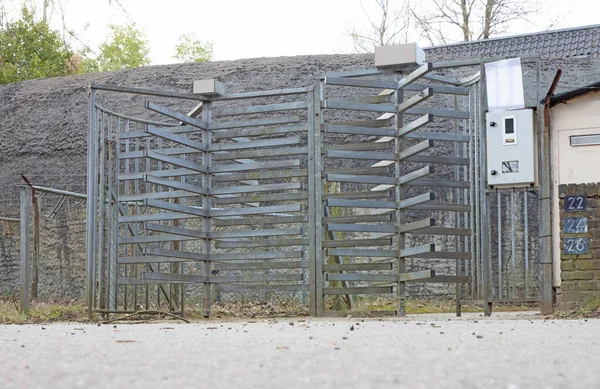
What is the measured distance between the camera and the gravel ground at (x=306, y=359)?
412cm

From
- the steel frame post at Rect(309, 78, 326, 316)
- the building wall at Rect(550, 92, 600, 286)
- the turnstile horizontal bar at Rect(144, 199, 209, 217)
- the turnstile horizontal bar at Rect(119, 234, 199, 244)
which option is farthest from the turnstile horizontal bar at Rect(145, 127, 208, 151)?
the building wall at Rect(550, 92, 600, 286)

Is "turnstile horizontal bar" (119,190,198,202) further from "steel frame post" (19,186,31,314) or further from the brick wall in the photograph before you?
the brick wall

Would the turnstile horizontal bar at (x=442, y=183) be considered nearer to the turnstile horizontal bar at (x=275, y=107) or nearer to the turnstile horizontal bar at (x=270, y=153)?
the turnstile horizontal bar at (x=270, y=153)

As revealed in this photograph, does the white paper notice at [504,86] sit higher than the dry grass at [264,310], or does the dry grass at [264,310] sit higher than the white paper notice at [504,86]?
the white paper notice at [504,86]

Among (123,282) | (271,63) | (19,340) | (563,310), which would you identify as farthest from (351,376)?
(271,63)

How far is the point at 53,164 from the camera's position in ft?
62.8

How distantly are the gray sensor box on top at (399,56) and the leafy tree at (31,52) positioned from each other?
17954mm

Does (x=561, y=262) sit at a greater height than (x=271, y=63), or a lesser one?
lesser

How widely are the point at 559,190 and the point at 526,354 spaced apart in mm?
5550

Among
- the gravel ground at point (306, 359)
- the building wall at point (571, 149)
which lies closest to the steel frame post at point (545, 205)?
the building wall at point (571, 149)

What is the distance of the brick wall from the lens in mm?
10102

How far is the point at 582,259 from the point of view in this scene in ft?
33.3

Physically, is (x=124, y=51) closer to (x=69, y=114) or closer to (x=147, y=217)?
(x=69, y=114)

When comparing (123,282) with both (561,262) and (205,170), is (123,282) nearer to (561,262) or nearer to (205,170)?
(205,170)
